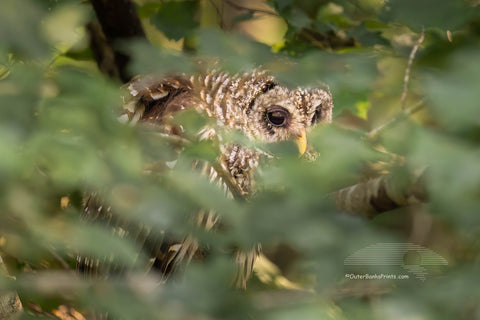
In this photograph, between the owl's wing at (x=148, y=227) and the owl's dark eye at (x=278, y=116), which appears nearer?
the owl's wing at (x=148, y=227)

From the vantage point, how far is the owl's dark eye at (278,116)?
2012mm

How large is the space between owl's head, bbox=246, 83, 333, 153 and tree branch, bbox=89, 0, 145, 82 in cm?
81

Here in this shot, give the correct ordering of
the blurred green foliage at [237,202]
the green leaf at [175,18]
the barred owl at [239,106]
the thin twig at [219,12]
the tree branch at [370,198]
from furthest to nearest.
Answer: the thin twig at [219,12] → the green leaf at [175,18] → the barred owl at [239,106] → the tree branch at [370,198] → the blurred green foliage at [237,202]

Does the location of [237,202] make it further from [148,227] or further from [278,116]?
[278,116]

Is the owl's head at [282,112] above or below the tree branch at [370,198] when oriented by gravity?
above

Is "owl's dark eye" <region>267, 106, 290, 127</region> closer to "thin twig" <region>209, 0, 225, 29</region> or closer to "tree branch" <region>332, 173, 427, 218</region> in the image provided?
"tree branch" <region>332, 173, 427, 218</region>

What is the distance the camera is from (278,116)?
2025 mm

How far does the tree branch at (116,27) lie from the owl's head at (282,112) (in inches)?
31.9

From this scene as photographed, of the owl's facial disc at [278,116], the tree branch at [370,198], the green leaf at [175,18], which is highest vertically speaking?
the green leaf at [175,18]

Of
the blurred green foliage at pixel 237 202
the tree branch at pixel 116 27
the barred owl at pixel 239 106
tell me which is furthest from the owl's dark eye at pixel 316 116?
the tree branch at pixel 116 27

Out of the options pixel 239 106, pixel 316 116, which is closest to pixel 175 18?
pixel 239 106

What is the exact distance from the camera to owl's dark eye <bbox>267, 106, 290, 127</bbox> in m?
2.01

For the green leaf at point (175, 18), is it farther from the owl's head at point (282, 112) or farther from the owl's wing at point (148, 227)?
the owl's head at point (282, 112)

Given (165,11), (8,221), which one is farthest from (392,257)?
(165,11)
